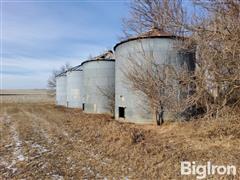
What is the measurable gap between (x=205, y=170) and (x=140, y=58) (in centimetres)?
741

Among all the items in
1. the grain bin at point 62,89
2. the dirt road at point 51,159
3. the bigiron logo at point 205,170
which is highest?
the grain bin at point 62,89

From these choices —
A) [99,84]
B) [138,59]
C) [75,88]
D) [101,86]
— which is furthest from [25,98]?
[138,59]

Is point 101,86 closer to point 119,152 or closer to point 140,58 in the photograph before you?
point 140,58

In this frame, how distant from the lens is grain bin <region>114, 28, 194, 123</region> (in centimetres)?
1148

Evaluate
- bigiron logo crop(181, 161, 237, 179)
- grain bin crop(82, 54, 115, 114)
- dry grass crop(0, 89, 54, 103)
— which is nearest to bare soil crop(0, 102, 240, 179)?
bigiron logo crop(181, 161, 237, 179)

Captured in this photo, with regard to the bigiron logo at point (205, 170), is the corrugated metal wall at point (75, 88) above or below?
above

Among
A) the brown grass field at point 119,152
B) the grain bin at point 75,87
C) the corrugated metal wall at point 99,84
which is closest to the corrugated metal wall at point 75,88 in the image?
the grain bin at point 75,87

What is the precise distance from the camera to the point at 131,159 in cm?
625

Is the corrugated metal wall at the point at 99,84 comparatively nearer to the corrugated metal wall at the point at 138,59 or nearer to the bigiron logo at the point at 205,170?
the corrugated metal wall at the point at 138,59

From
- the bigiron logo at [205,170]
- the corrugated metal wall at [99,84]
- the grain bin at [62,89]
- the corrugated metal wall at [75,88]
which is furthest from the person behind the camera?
the grain bin at [62,89]

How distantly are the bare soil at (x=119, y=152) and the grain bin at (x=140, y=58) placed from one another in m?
2.20

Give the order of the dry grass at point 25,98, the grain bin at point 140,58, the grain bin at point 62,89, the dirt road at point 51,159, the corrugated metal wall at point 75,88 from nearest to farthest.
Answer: the dirt road at point 51,159
the grain bin at point 140,58
the corrugated metal wall at point 75,88
the grain bin at point 62,89
the dry grass at point 25,98

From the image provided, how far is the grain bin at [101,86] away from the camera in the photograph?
1794 centimetres

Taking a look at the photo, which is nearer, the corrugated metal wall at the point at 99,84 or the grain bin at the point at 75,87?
the corrugated metal wall at the point at 99,84
